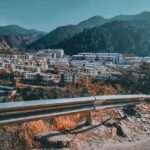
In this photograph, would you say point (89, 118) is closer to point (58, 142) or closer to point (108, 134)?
point (108, 134)

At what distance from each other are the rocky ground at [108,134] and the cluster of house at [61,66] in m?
59.0

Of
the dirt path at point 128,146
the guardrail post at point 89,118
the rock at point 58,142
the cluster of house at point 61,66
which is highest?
the guardrail post at point 89,118

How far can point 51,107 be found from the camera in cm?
580

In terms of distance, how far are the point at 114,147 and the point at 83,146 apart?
0.54 m

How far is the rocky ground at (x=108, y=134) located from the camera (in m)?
5.67

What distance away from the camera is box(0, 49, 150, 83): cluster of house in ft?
303

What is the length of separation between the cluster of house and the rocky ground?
58986mm

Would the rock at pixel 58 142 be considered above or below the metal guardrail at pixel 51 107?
below

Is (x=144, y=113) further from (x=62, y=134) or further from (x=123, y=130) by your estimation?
(x=62, y=134)

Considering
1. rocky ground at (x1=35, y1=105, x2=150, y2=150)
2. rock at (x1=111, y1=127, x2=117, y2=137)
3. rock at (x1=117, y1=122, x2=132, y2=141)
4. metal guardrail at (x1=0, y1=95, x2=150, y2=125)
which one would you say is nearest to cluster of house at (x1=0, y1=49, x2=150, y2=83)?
rocky ground at (x1=35, y1=105, x2=150, y2=150)

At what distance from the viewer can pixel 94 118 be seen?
742 cm

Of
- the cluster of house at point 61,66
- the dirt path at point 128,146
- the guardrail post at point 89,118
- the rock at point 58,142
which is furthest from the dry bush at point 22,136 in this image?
the cluster of house at point 61,66

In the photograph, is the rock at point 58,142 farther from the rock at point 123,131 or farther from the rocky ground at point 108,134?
the rock at point 123,131

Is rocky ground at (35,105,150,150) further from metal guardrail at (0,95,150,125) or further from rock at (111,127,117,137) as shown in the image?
metal guardrail at (0,95,150,125)
